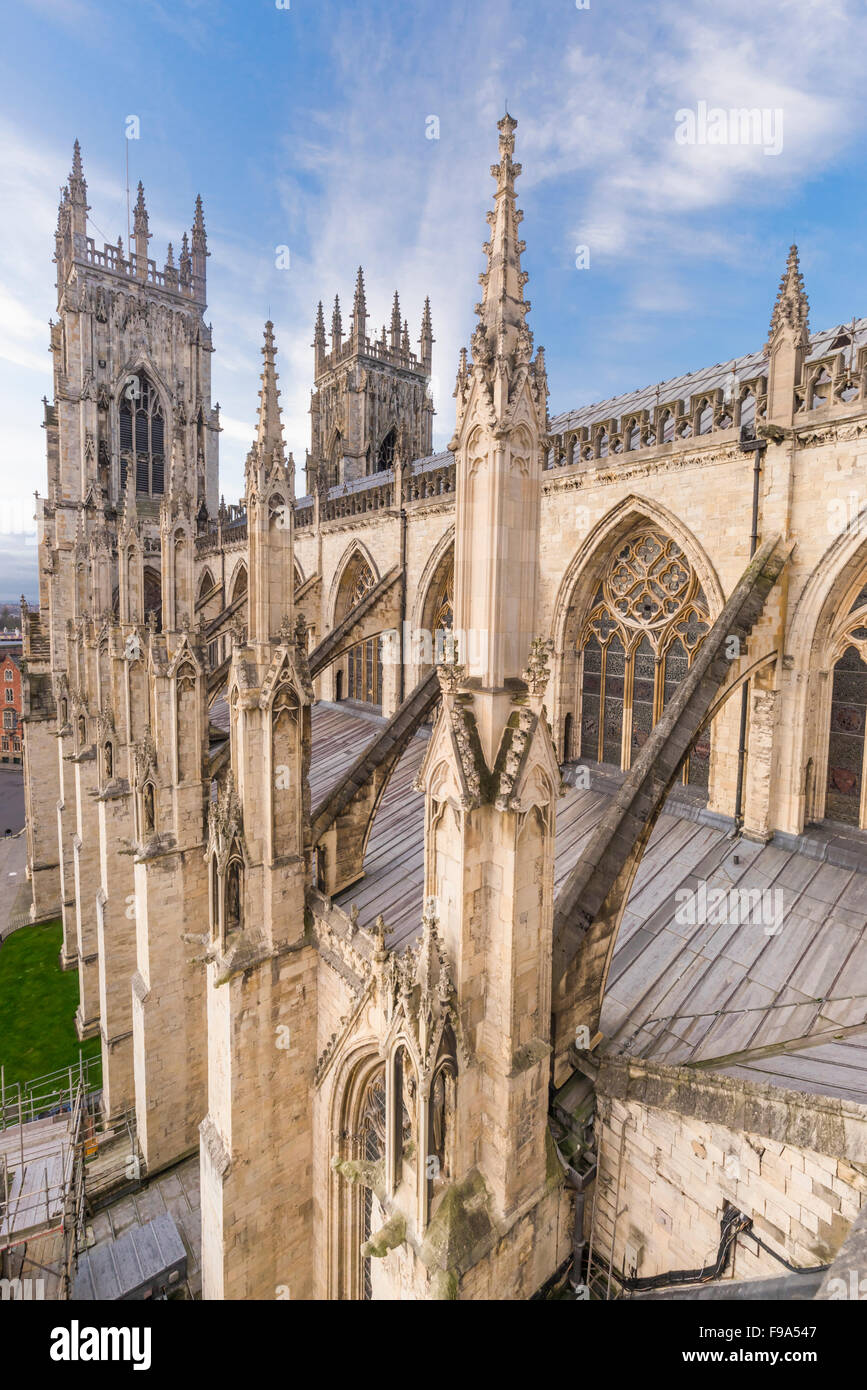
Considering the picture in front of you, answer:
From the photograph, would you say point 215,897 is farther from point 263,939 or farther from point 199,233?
point 199,233

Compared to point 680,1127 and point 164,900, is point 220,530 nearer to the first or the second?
point 164,900

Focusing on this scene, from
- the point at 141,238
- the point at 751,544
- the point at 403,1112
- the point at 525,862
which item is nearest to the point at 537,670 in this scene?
the point at 525,862

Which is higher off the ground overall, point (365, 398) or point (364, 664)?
point (365, 398)

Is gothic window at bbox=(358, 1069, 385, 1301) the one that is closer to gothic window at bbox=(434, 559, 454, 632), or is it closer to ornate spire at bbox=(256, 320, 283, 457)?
Result: ornate spire at bbox=(256, 320, 283, 457)

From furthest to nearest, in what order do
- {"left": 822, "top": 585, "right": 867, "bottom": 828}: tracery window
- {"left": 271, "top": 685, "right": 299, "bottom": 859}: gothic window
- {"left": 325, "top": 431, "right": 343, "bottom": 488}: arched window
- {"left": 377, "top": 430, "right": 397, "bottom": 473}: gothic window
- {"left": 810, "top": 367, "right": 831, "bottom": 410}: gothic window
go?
{"left": 377, "top": 430, "right": 397, "bottom": 473}: gothic window, {"left": 325, "top": 431, "right": 343, "bottom": 488}: arched window, {"left": 271, "top": 685, "right": 299, "bottom": 859}: gothic window, {"left": 822, "top": 585, "right": 867, "bottom": 828}: tracery window, {"left": 810, "top": 367, "right": 831, "bottom": 410}: gothic window

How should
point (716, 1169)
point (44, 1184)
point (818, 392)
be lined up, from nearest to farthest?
point (716, 1169) < point (818, 392) < point (44, 1184)

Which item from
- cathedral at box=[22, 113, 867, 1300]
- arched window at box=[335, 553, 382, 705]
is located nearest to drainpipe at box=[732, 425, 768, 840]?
cathedral at box=[22, 113, 867, 1300]
